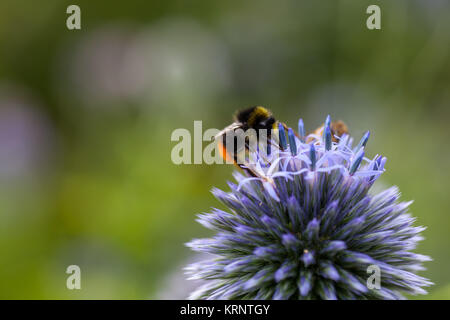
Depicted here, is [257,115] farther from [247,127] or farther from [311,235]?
[311,235]

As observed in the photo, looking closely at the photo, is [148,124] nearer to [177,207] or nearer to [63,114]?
[177,207]

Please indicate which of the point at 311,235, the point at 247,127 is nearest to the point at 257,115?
the point at 247,127

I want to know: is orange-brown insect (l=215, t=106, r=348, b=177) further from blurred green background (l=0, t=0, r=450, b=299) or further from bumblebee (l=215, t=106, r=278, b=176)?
blurred green background (l=0, t=0, r=450, b=299)

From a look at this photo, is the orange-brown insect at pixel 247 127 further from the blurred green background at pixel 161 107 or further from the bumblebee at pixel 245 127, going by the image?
the blurred green background at pixel 161 107

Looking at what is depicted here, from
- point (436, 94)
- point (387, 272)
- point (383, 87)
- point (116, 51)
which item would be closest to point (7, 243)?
point (116, 51)

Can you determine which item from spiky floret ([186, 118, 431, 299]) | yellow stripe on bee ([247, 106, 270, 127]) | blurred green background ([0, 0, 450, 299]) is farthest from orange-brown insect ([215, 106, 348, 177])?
blurred green background ([0, 0, 450, 299])
